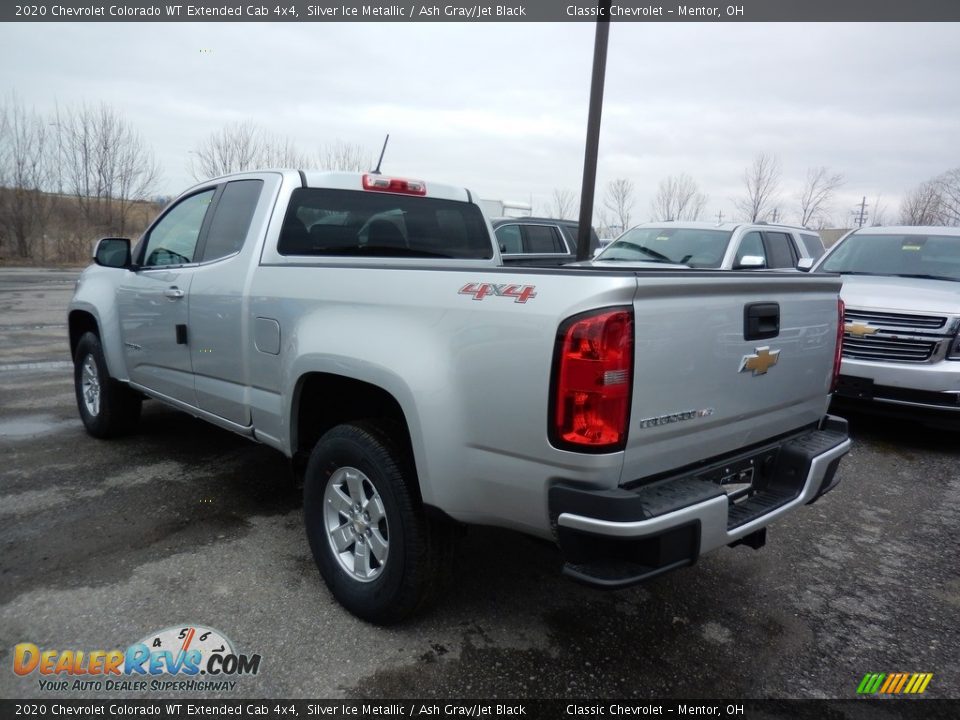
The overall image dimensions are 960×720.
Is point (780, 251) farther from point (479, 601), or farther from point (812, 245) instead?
point (479, 601)

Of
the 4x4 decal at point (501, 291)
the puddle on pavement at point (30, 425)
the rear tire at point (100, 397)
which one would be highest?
the 4x4 decal at point (501, 291)

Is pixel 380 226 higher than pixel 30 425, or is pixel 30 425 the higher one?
pixel 380 226

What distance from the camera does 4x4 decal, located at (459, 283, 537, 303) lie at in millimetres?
2162

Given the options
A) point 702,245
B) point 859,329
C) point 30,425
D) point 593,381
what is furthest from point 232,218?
point 702,245

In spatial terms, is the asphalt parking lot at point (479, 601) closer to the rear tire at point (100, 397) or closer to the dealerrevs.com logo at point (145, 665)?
the dealerrevs.com logo at point (145, 665)

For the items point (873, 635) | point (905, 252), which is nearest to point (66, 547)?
point (873, 635)

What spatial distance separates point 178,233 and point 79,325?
5.85 feet

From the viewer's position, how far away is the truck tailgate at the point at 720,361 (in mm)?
2146

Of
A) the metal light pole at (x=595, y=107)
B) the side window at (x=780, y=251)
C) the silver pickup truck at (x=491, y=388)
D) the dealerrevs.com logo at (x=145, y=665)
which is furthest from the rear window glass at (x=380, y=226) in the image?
the side window at (x=780, y=251)

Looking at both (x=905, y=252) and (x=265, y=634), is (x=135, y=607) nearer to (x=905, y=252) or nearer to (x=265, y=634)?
(x=265, y=634)

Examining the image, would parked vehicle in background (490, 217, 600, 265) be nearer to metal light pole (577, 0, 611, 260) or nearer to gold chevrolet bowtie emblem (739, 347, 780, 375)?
metal light pole (577, 0, 611, 260)

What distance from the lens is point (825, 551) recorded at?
3.70 metres

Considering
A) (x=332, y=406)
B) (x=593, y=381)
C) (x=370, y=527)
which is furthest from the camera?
(x=332, y=406)

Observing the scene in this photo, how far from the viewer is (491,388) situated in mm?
2211
